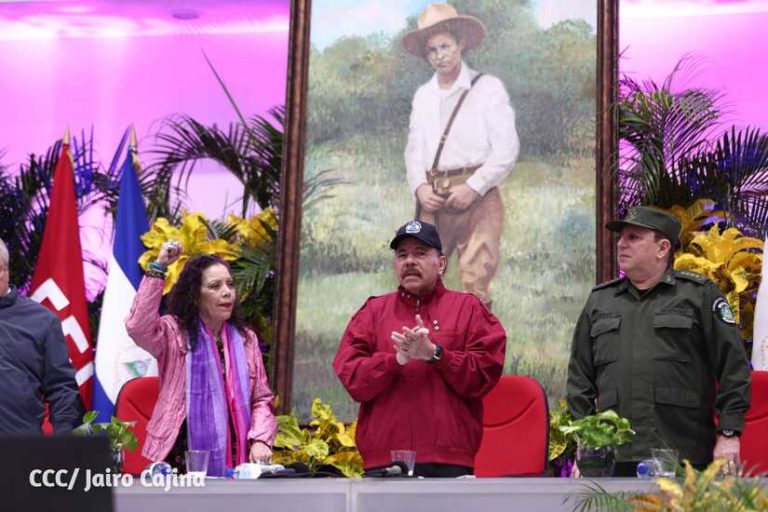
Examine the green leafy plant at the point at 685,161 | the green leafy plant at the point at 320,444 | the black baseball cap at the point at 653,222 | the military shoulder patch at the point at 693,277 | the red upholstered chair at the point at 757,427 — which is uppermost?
the green leafy plant at the point at 685,161

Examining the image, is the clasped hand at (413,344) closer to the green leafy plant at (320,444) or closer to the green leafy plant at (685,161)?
the green leafy plant at (320,444)

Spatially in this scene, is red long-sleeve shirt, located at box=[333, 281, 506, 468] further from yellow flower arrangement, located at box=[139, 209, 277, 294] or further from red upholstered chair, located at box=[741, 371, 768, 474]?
yellow flower arrangement, located at box=[139, 209, 277, 294]

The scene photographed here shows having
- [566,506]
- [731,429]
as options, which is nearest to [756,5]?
[731,429]

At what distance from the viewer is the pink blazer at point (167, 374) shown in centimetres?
417

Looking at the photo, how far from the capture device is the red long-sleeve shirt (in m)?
3.92

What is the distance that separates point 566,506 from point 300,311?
3.15 m

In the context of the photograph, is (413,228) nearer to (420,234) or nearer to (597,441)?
(420,234)

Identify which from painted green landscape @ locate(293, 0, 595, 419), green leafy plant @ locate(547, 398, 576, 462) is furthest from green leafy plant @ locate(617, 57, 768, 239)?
green leafy plant @ locate(547, 398, 576, 462)

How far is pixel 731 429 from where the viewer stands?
4.05m

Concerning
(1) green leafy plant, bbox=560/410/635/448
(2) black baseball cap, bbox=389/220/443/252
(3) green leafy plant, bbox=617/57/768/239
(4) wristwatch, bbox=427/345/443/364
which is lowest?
(1) green leafy plant, bbox=560/410/635/448

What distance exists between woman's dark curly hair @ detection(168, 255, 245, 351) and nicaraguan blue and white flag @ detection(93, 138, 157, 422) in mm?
1433

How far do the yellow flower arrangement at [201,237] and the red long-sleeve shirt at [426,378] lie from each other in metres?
1.88

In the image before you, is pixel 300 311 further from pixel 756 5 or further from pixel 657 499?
pixel 657 499

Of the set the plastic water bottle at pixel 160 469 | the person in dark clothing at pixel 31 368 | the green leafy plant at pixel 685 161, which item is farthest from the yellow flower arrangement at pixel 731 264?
the plastic water bottle at pixel 160 469
